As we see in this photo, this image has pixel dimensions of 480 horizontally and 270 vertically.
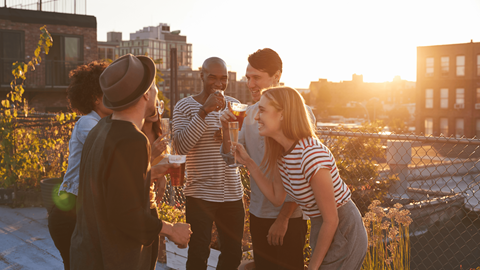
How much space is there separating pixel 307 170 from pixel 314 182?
7cm

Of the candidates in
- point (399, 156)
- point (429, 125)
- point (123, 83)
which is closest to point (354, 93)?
point (429, 125)

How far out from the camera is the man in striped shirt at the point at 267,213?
2.72m

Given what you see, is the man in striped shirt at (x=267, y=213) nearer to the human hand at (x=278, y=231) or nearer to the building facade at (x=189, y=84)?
the human hand at (x=278, y=231)

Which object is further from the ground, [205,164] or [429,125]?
[205,164]

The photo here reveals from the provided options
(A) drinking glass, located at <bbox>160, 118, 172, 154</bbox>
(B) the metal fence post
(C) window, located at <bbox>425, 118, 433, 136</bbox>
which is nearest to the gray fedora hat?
(A) drinking glass, located at <bbox>160, 118, 172, 154</bbox>

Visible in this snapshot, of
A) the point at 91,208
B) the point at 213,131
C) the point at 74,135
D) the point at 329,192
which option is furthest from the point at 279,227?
the point at 74,135

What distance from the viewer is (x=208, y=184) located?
3223mm

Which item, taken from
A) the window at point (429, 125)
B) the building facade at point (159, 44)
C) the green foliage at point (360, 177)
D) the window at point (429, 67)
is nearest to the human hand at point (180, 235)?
the green foliage at point (360, 177)

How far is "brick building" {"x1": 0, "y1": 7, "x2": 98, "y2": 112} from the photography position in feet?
80.2

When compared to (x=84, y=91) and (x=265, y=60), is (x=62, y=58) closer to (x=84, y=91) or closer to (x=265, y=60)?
(x=84, y=91)

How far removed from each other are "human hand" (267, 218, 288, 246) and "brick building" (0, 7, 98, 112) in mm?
24778

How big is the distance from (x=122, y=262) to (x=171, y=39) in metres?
143

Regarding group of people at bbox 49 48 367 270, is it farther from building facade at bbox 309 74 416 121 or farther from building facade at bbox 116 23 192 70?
building facade at bbox 116 23 192 70

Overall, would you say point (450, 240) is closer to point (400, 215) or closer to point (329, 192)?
point (400, 215)
